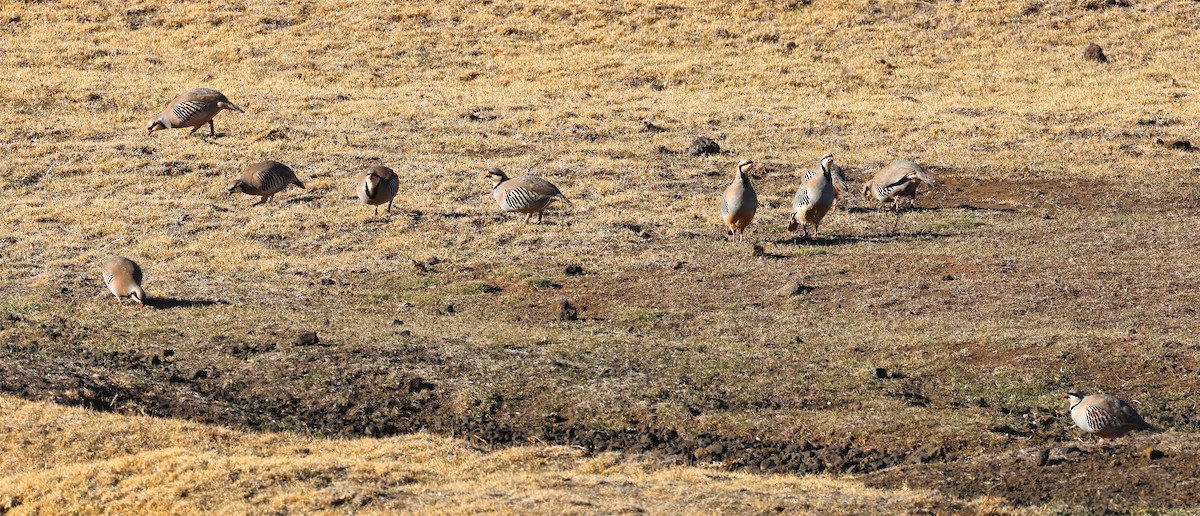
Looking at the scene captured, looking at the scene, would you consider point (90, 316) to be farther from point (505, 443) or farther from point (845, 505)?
point (845, 505)

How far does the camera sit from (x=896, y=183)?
22.0 m

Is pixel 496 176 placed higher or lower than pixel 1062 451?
lower

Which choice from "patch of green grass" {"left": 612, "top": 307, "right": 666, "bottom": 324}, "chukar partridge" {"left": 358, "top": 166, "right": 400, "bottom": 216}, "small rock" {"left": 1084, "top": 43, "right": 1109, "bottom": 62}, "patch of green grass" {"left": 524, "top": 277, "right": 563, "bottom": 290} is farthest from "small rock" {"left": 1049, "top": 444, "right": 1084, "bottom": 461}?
"small rock" {"left": 1084, "top": 43, "right": 1109, "bottom": 62}

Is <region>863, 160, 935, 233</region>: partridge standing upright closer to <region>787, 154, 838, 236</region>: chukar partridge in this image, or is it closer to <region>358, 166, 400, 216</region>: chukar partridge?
<region>787, 154, 838, 236</region>: chukar partridge

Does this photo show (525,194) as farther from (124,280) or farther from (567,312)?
(124,280)

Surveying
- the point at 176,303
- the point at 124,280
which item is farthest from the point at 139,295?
the point at 176,303

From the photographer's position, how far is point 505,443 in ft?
40.3

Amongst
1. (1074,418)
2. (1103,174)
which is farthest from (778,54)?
(1074,418)

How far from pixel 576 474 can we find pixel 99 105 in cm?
2317

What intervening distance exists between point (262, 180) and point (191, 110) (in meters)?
5.81

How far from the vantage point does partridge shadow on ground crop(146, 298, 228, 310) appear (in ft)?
54.9

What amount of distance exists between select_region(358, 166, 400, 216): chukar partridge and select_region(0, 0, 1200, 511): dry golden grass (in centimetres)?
45

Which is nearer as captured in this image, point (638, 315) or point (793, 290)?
point (638, 315)

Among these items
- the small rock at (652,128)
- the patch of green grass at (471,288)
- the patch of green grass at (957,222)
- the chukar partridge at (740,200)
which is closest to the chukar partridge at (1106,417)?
the patch of green grass at (471,288)
